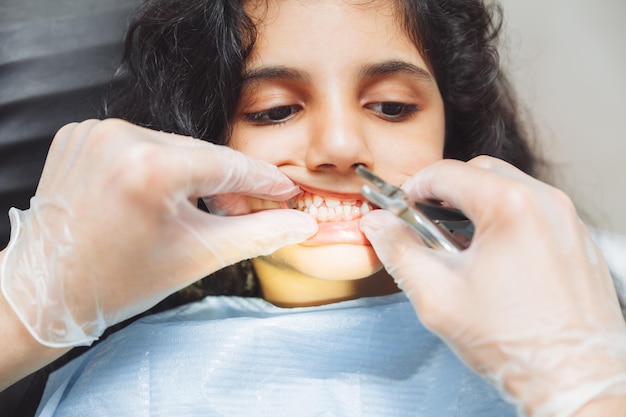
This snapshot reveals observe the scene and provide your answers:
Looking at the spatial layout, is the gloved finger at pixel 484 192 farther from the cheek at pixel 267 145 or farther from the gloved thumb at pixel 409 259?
the cheek at pixel 267 145

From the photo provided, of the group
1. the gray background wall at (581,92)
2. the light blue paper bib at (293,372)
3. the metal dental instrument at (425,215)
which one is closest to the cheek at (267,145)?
the metal dental instrument at (425,215)

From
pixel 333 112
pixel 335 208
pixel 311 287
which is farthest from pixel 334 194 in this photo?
pixel 311 287

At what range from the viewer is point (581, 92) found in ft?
6.13

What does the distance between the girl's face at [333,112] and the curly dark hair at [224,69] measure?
48mm

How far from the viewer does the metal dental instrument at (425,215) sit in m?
0.88

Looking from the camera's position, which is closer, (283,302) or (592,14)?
(283,302)

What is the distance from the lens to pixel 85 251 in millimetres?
937

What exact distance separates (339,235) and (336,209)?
2.5 inches

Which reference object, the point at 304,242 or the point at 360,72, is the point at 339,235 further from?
the point at 360,72

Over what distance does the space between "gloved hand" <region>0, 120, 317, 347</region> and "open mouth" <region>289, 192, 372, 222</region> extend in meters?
0.13

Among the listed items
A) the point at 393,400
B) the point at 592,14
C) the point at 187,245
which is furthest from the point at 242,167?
the point at 592,14

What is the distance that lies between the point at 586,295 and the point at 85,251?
2.48 feet

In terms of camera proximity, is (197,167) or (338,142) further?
(338,142)

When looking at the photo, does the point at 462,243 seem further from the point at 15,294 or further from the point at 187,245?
the point at 15,294
